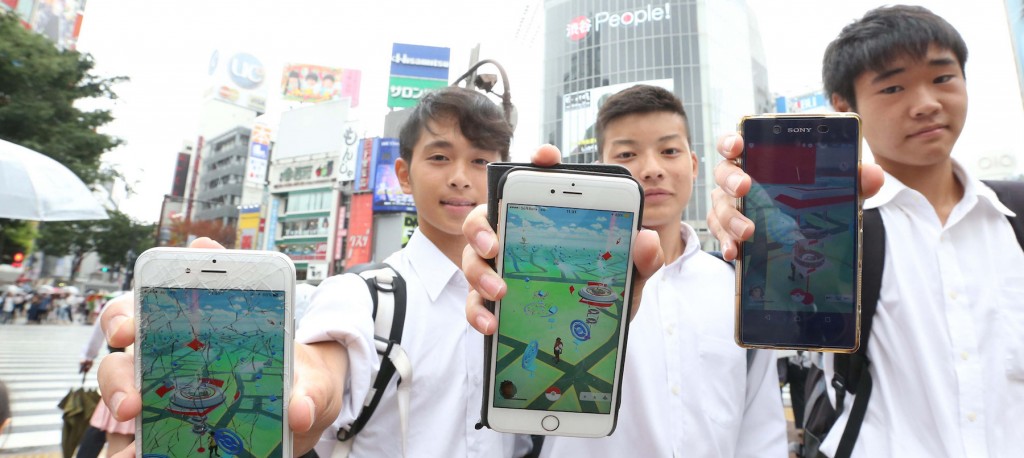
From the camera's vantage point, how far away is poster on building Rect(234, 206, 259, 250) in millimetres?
44175

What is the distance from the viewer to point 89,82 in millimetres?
15453

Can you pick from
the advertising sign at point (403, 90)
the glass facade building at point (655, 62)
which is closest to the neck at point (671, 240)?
the glass facade building at point (655, 62)

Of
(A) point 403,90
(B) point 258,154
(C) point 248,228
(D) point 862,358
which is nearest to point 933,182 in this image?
(D) point 862,358

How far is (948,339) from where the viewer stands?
1.48 metres

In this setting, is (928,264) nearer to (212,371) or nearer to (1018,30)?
(212,371)

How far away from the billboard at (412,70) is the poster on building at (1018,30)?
3709cm

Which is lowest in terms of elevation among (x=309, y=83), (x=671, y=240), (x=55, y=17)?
(x=671, y=240)

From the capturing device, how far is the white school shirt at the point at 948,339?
1.42 meters

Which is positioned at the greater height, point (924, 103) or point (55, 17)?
point (55, 17)

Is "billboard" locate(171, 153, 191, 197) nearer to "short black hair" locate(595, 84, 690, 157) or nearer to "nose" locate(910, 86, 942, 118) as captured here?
"short black hair" locate(595, 84, 690, 157)

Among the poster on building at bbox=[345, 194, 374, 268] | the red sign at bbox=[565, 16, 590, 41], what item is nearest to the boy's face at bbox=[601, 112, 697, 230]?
the poster on building at bbox=[345, 194, 374, 268]

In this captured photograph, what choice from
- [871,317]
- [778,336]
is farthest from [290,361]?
[871,317]

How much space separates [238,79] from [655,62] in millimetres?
51710

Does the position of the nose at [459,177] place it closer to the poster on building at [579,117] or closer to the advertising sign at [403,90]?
the poster on building at [579,117]
